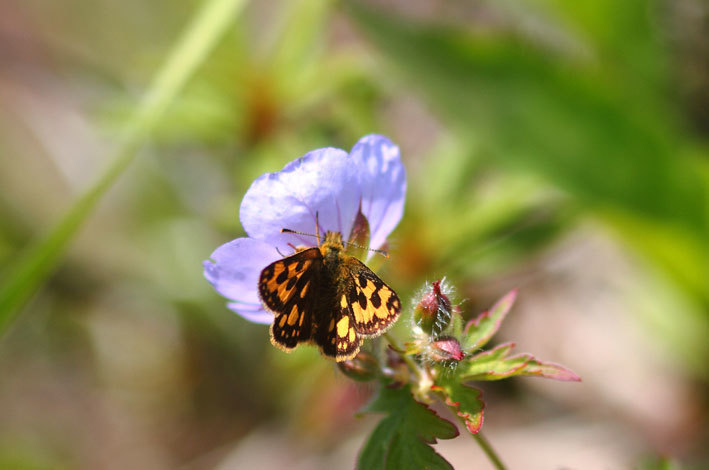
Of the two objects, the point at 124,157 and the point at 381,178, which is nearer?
the point at 381,178

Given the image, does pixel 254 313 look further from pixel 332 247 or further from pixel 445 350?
pixel 445 350

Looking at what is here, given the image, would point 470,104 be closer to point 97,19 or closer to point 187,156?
point 187,156

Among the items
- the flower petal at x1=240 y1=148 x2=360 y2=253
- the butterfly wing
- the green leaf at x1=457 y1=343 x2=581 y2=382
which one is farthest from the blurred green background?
the green leaf at x1=457 y1=343 x2=581 y2=382

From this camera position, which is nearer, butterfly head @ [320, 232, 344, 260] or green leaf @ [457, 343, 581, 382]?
green leaf @ [457, 343, 581, 382]

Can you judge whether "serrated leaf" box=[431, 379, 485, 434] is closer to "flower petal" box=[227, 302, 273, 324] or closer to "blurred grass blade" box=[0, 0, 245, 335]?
"flower petal" box=[227, 302, 273, 324]

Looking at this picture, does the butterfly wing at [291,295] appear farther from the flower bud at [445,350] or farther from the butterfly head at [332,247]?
the flower bud at [445,350]

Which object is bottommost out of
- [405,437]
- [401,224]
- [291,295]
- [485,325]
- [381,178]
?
[405,437]

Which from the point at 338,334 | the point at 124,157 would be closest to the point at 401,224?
the point at 124,157
